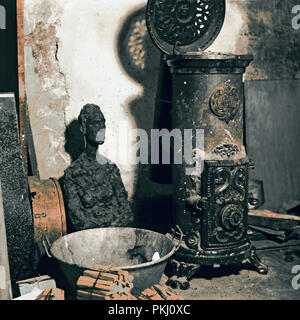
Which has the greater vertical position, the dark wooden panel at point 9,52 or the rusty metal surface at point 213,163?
the dark wooden panel at point 9,52

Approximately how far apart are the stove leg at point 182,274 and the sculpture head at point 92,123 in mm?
1406

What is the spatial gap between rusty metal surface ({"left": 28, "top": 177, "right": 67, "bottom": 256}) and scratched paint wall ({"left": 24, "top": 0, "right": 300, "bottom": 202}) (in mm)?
721

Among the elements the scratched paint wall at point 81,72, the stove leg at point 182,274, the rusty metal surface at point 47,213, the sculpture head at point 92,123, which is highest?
the scratched paint wall at point 81,72

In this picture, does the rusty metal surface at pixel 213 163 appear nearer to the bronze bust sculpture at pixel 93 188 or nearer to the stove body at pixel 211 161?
the stove body at pixel 211 161

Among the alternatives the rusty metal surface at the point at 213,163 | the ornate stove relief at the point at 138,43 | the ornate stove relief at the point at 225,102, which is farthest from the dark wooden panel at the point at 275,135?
the ornate stove relief at the point at 225,102

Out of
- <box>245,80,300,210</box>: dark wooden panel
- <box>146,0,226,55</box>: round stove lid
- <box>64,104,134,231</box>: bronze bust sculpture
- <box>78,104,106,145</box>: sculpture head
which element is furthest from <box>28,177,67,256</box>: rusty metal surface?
<box>245,80,300,210</box>: dark wooden panel

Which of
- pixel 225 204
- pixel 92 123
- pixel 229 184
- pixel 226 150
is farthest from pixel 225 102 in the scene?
pixel 92 123

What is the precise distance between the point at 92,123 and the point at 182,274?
65.5 inches

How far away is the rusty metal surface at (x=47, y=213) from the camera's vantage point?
4820 millimetres

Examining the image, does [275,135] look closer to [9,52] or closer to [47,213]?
[47,213]

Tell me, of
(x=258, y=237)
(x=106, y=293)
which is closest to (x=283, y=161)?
(x=258, y=237)

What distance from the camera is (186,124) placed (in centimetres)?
473

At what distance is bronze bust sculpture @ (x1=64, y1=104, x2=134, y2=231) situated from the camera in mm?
4809

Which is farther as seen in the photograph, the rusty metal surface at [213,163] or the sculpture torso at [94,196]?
the sculpture torso at [94,196]
